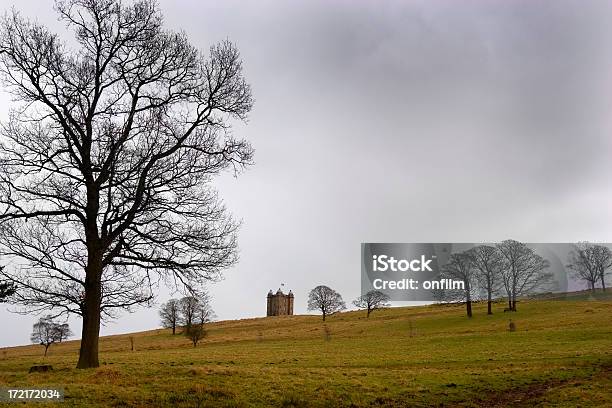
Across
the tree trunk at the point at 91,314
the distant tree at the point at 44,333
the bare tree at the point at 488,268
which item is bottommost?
the distant tree at the point at 44,333

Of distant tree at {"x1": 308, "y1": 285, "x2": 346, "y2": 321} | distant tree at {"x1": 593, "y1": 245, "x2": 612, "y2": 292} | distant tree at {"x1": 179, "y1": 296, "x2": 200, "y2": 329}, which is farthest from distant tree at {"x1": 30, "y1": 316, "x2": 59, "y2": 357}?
distant tree at {"x1": 593, "y1": 245, "x2": 612, "y2": 292}

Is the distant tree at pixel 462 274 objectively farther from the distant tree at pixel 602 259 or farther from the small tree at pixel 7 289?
the small tree at pixel 7 289

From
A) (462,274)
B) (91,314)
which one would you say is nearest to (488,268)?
(462,274)

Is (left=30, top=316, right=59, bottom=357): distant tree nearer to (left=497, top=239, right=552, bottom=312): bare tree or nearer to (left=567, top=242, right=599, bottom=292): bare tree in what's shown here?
(left=497, top=239, right=552, bottom=312): bare tree

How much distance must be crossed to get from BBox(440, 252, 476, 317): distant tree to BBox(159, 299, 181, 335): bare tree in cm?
4908

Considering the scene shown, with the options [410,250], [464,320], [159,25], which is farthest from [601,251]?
[159,25]

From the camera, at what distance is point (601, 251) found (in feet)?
330

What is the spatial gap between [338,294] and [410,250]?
2464 centimetres

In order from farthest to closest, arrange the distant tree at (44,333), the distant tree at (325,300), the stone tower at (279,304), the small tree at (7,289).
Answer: the stone tower at (279,304) → the distant tree at (325,300) → the distant tree at (44,333) → the small tree at (7,289)

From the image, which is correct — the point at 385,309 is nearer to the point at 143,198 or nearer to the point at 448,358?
the point at 448,358

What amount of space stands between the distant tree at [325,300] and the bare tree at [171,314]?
102ft

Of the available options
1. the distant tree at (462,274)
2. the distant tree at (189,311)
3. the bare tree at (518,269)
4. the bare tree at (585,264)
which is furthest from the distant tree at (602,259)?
the distant tree at (189,311)

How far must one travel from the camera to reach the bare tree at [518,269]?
253 ft

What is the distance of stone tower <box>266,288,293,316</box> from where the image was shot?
548ft
